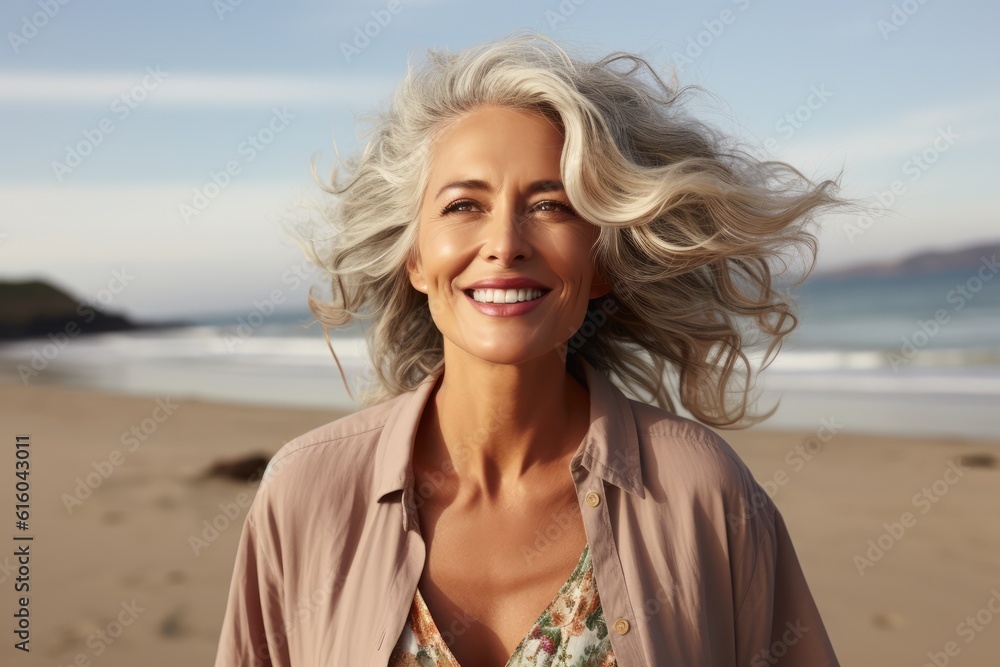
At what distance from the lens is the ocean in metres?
10.3

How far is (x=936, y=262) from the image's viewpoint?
26.1 m

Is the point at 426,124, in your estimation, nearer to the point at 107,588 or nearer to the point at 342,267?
the point at 342,267

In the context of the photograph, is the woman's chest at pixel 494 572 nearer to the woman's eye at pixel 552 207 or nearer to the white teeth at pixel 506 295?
the white teeth at pixel 506 295

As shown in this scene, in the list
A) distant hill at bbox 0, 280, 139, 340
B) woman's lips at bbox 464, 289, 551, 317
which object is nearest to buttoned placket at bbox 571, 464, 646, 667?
woman's lips at bbox 464, 289, 551, 317

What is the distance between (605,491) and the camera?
8.35 ft

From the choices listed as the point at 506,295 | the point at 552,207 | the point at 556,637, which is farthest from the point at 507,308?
the point at 556,637

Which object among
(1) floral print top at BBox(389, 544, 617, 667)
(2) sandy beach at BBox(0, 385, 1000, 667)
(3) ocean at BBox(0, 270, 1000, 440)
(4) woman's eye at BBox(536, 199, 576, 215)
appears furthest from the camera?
(3) ocean at BBox(0, 270, 1000, 440)

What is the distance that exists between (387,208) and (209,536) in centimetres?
456

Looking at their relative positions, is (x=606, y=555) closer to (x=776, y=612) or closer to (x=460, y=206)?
(x=776, y=612)

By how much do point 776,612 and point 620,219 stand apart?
43.9 inches

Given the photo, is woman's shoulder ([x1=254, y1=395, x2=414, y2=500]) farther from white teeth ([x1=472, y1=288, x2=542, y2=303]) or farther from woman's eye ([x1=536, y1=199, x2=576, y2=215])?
woman's eye ([x1=536, y1=199, x2=576, y2=215])

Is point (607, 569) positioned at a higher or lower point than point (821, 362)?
higher

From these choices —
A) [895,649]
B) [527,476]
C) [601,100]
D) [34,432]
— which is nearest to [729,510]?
[527,476]

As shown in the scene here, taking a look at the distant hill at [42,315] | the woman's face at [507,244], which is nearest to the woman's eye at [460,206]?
the woman's face at [507,244]
